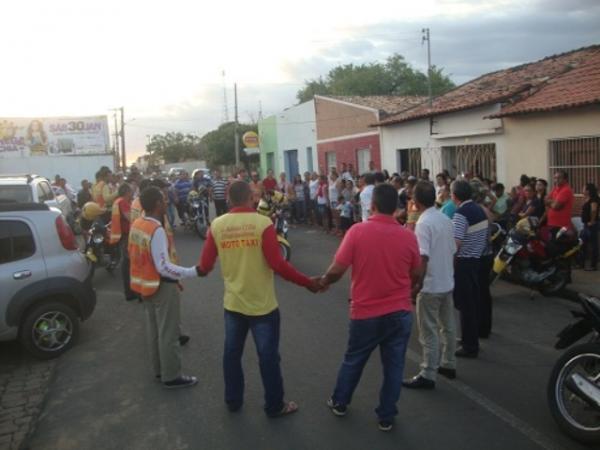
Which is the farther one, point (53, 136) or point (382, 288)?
point (53, 136)

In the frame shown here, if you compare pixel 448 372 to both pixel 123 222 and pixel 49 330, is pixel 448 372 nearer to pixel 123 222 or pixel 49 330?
pixel 49 330

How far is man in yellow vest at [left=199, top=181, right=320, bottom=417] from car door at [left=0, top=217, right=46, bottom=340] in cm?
277

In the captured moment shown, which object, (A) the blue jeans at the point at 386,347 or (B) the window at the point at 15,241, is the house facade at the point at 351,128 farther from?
(A) the blue jeans at the point at 386,347

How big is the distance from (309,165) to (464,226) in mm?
22990

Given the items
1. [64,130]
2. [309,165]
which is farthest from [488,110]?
[64,130]

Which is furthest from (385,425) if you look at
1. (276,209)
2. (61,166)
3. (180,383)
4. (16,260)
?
(61,166)

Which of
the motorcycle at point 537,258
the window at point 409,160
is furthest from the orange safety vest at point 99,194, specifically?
the window at point 409,160

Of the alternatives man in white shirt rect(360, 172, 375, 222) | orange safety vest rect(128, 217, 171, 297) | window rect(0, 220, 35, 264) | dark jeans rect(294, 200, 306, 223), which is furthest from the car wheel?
dark jeans rect(294, 200, 306, 223)

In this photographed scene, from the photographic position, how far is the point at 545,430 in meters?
→ 4.23

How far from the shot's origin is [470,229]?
577 cm

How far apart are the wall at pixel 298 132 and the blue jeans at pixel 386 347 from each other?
2324 cm

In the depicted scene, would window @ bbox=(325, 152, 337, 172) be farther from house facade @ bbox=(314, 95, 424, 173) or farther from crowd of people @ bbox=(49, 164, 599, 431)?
crowd of people @ bbox=(49, 164, 599, 431)

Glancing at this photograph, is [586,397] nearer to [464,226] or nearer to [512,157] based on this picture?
[464,226]

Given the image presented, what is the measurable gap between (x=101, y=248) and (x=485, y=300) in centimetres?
734
